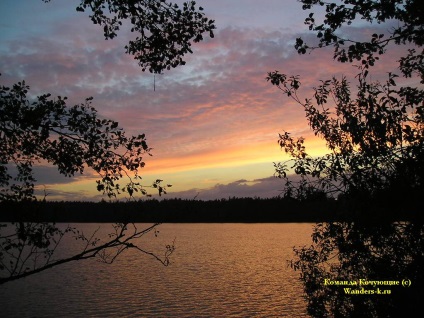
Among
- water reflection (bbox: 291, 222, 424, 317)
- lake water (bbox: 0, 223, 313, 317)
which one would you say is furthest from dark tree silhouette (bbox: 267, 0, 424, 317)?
lake water (bbox: 0, 223, 313, 317)

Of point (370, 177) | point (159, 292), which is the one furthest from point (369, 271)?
point (159, 292)

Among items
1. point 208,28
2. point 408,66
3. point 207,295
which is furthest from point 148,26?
point 207,295

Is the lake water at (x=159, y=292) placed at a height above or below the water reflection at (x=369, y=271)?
→ below

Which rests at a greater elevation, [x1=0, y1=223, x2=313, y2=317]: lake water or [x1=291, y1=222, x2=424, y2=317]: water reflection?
[x1=291, y1=222, x2=424, y2=317]: water reflection

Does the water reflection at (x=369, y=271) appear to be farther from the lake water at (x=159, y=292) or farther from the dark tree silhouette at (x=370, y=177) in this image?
the lake water at (x=159, y=292)

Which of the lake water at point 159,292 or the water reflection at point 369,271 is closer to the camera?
the water reflection at point 369,271

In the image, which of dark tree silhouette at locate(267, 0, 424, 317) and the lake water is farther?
the lake water

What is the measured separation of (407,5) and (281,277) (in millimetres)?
40474

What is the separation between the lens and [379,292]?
40.9ft

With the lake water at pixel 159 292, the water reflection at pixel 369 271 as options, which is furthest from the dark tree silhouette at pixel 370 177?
the lake water at pixel 159 292

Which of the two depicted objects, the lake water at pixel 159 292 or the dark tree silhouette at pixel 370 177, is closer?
the dark tree silhouette at pixel 370 177

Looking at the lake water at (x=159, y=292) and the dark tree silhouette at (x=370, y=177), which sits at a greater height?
the dark tree silhouette at (x=370, y=177)

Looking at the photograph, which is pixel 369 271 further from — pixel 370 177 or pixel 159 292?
pixel 159 292

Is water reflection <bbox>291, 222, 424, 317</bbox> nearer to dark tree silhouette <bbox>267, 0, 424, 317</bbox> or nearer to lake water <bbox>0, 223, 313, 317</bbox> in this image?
dark tree silhouette <bbox>267, 0, 424, 317</bbox>
